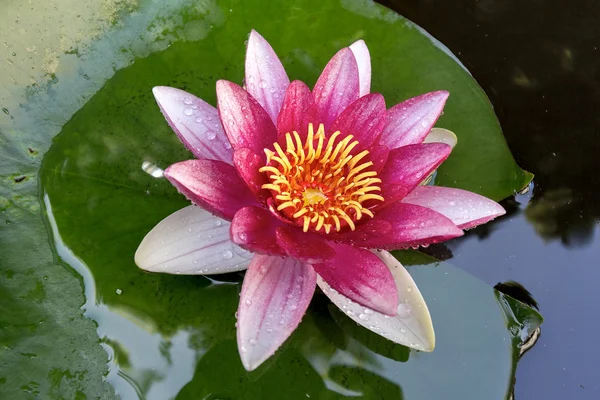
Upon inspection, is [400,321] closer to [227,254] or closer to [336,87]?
[227,254]

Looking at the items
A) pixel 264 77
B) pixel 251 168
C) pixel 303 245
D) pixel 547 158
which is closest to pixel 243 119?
pixel 251 168

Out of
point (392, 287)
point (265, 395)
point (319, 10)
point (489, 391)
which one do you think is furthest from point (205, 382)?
point (319, 10)

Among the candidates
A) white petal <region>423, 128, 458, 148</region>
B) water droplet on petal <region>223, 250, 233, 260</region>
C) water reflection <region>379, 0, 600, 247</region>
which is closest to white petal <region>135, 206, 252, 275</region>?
water droplet on petal <region>223, 250, 233, 260</region>

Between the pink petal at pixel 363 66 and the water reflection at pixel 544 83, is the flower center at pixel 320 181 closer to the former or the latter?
the pink petal at pixel 363 66

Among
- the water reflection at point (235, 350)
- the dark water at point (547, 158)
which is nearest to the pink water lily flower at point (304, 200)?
the water reflection at point (235, 350)

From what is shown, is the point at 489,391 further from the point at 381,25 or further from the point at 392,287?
the point at 381,25

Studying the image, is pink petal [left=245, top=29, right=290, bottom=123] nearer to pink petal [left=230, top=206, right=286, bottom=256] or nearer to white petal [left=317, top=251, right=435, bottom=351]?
pink petal [left=230, top=206, right=286, bottom=256]
